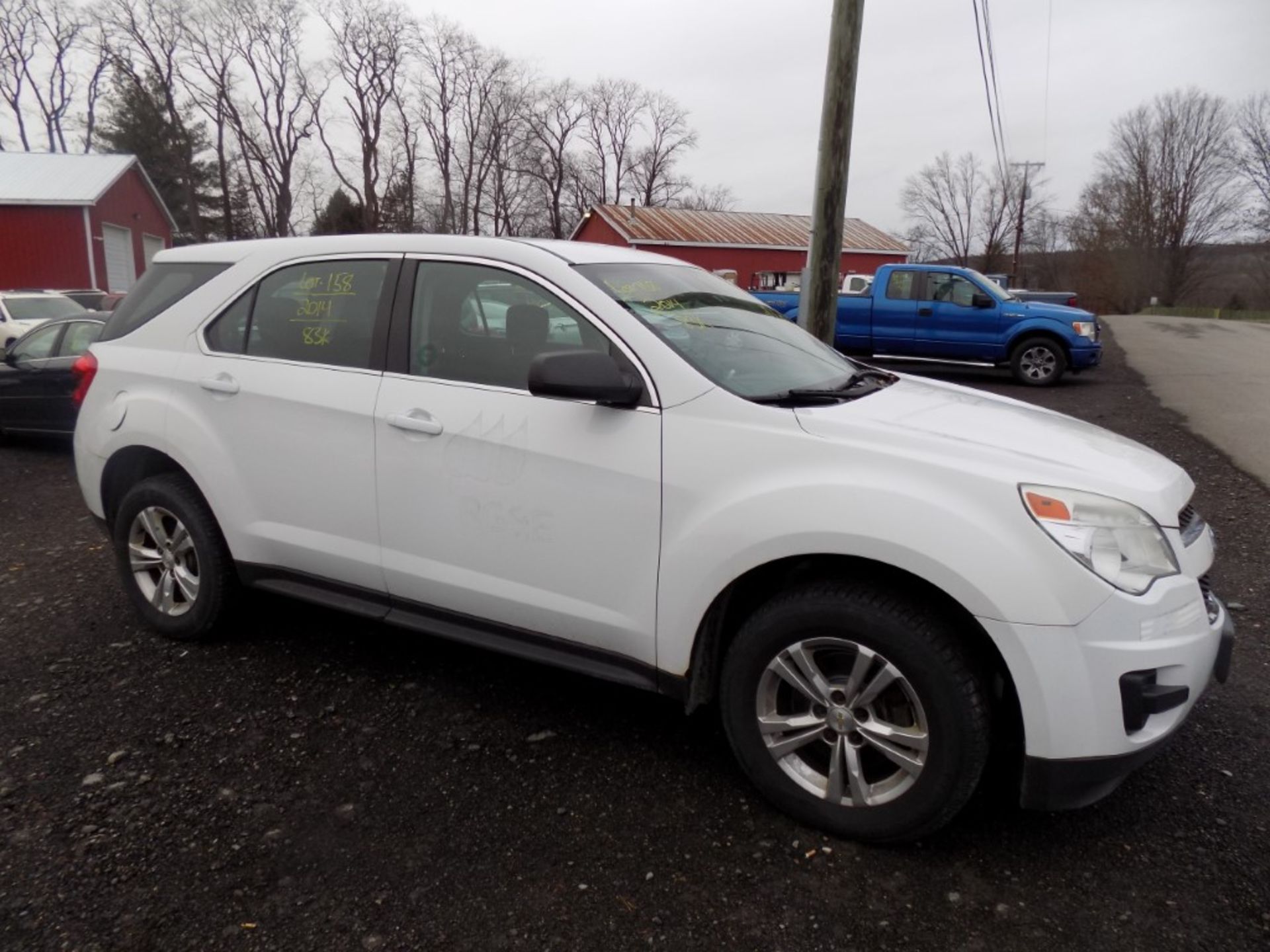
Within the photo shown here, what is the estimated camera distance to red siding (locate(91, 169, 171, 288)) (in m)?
30.7

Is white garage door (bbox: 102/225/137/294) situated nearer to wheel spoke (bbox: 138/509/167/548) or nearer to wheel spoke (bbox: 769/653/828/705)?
wheel spoke (bbox: 138/509/167/548)

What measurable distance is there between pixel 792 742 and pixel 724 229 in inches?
1545

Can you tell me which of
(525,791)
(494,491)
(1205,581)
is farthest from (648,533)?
(1205,581)

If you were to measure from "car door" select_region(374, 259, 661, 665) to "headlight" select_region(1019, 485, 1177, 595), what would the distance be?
1087 mm

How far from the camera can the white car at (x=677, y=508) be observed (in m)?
2.34

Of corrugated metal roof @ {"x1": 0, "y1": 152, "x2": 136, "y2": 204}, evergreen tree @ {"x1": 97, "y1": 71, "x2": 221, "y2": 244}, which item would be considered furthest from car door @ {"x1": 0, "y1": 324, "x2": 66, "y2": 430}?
evergreen tree @ {"x1": 97, "y1": 71, "x2": 221, "y2": 244}

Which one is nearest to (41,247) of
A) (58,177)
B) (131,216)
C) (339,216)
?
(58,177)

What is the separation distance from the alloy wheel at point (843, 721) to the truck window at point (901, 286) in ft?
44.0

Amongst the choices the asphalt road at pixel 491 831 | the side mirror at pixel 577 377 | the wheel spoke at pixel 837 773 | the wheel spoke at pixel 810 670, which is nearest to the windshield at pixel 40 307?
the asphalt road at pixel 491 831

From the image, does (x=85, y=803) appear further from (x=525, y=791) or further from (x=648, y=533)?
(x=648, y=533)

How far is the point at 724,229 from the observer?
1571 inches

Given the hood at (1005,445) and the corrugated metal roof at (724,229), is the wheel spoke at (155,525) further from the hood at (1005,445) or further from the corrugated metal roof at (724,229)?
the corrugated metal roof at (724,229)

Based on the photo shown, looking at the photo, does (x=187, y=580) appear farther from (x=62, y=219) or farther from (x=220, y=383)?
(x=62, y=219)

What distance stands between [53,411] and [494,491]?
7.70 metres
